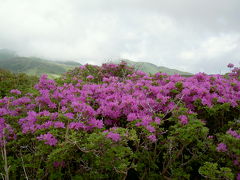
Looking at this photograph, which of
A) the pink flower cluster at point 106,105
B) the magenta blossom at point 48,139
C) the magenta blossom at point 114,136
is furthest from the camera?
the pink flower cluster at point 106,105

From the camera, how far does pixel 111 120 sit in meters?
3.98

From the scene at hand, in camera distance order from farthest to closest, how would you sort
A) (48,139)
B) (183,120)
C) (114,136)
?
1. (183,120)
2. (48,139)
3. (114,136)

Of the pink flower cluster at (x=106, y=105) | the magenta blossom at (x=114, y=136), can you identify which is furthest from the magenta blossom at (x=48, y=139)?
the magenta blossom at (x=114, y=136)

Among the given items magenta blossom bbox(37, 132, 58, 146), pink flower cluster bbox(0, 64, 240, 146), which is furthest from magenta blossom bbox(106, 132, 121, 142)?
magenta blossom bbox(37, 132, 58, 146)

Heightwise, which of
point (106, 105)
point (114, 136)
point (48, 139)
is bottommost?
point (48, 139)

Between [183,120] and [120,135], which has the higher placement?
[183,120]

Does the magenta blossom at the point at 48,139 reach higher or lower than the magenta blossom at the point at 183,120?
lower

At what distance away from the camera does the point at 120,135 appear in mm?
2645

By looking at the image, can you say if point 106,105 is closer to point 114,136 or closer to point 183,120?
point 114,136

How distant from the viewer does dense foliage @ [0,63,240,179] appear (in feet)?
9.13

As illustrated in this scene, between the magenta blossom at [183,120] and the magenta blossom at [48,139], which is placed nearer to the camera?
the magenta blossom at [48,139]

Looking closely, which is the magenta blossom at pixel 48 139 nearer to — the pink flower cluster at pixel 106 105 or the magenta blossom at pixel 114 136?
the pink flower cluster at pixel 106 105

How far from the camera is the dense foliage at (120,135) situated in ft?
9.13

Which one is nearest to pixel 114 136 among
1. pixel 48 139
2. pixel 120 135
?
pixel 120 135
